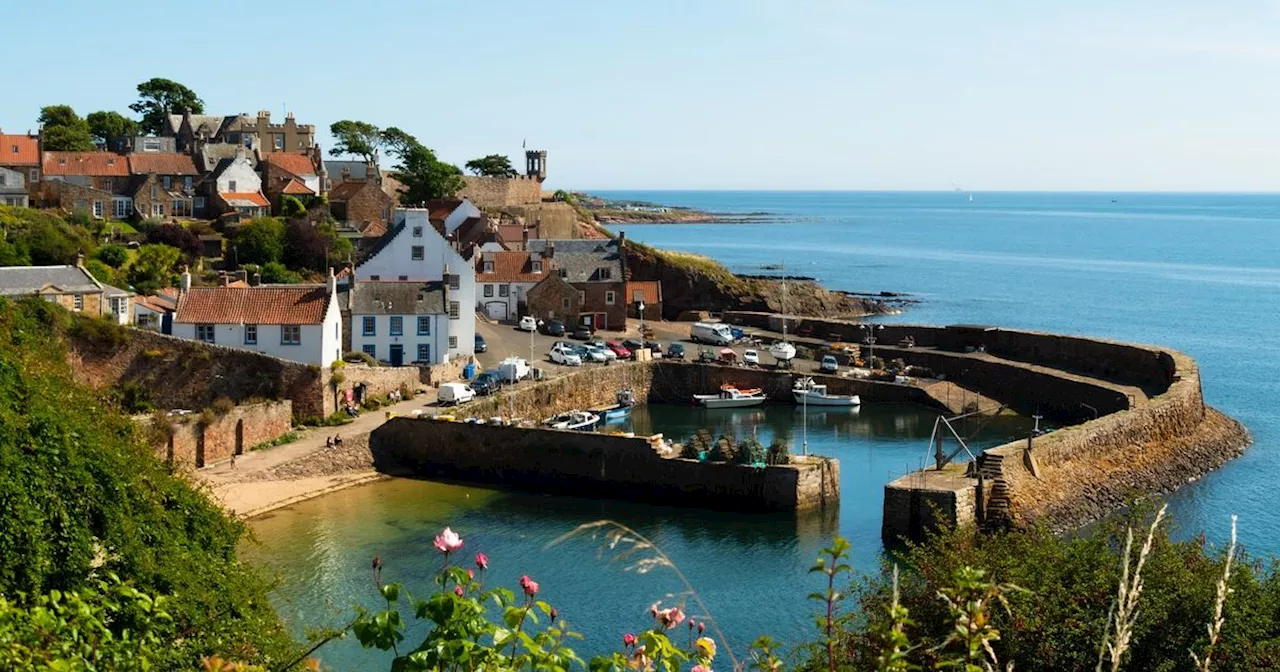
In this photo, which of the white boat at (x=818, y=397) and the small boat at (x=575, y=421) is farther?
the white boat at (x=818, y=397)

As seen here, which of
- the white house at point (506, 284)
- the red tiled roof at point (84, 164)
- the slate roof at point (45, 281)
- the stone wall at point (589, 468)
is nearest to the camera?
the stone wall at point (589, 468)

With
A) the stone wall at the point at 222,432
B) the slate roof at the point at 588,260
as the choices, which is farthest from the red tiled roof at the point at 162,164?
the stone wall at the point at 222,432

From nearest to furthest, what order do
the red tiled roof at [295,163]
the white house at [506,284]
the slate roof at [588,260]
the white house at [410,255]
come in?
the white house at [410,255]
the white house at [506,284]
the slate roof at [588,260]
the red tiled roof at [295,163]

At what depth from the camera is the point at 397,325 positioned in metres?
48.0

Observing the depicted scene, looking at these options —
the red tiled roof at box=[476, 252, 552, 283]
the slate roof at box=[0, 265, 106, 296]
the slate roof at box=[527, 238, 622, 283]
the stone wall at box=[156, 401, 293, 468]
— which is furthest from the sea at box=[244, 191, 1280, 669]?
the slate roof at box=[0, 265, 106, 296]

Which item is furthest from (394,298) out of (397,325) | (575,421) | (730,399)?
(730,399)

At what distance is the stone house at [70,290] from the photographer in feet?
139

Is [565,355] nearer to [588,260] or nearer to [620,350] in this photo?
[620,350]

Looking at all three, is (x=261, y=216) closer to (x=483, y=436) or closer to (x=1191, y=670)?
(x=483, y=436)

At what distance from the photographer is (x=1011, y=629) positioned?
56.3ft

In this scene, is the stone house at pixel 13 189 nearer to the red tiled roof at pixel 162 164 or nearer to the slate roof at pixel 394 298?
the red tiled roof at pixel 162 164

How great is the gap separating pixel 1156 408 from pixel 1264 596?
2602 cm

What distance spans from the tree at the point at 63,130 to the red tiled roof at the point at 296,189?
1607 cm

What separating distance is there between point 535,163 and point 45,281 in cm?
5891
